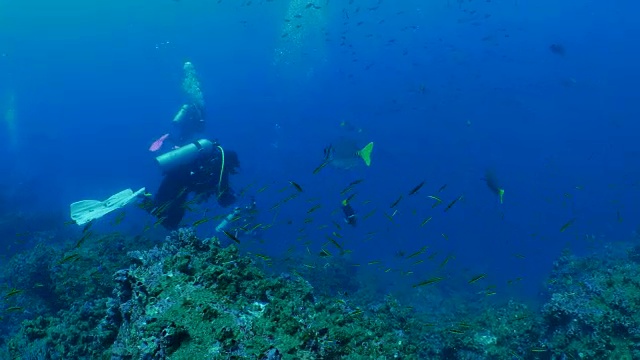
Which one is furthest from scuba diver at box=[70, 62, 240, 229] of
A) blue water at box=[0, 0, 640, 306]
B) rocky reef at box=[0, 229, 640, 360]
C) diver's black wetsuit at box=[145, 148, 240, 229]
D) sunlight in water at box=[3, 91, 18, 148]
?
sunlight in water at box=[3, 91, 18, 148]

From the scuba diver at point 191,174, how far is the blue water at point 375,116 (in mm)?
2519

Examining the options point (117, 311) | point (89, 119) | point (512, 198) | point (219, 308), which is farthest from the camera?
point (89, 119)

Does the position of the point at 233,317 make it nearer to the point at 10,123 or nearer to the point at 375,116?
the point at 375,116

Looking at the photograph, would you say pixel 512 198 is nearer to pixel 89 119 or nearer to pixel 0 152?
pixel 0 152

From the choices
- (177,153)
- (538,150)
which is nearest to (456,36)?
(538,150)

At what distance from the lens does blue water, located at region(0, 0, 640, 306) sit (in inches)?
1582

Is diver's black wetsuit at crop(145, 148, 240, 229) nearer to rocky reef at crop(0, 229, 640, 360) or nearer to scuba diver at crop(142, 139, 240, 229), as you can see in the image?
scuba diver at crop(142, 139, 240, 229)

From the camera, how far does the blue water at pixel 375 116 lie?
Answer: 40.2 m

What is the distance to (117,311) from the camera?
161 inches

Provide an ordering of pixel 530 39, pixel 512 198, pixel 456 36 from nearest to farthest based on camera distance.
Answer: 1. pixel 512 198
2. pixel 530 39
3. pixel 456 36

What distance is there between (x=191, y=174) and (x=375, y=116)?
189 ft

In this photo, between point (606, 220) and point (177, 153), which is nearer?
point (177, 153)

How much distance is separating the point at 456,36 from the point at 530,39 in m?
24.8

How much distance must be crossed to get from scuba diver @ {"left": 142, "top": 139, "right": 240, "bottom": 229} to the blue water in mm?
2519
